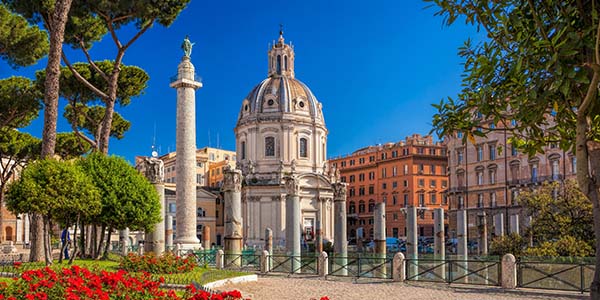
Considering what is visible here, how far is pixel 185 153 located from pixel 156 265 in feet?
36.5

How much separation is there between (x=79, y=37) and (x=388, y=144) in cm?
5500

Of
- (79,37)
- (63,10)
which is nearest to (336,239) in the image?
(79,37)

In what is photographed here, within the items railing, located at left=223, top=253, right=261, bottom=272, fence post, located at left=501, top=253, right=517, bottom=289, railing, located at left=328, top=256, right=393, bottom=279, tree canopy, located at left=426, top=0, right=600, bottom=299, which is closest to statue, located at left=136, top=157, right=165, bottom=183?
railing, located at left=223, top=253, right=261, bottom=272

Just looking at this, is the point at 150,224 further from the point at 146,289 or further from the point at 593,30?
the point at 593,30

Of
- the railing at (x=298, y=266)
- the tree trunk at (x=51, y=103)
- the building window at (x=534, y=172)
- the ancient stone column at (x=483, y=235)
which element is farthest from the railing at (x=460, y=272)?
the building window at (x=534, y=172)

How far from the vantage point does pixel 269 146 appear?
63281 mm

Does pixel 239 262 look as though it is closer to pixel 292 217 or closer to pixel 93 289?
pixel 292 217

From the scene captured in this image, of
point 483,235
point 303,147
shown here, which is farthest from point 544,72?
point 303,147

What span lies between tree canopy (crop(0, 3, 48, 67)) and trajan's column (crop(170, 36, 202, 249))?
6539 mm

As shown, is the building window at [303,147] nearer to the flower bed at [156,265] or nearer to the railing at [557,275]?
the flower bed at [156,265]

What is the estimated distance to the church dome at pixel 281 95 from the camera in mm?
63812

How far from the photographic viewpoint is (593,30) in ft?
19.7

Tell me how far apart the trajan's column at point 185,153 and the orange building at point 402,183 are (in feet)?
139

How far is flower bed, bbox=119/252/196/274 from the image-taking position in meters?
18.5
